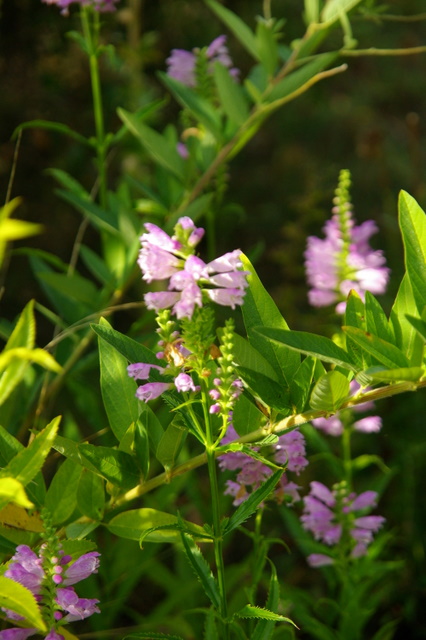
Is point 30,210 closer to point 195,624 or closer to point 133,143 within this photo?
point 133,143

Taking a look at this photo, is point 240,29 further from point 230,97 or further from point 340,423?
point 340,423

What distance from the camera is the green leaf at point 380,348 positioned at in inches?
25.5

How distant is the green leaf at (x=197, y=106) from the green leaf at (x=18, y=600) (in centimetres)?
77

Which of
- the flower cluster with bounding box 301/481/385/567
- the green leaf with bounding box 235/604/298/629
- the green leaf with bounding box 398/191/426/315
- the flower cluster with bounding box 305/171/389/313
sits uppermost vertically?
the green leaf with bounding box 398/191/426/315

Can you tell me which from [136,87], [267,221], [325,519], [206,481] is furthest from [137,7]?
[325,519]

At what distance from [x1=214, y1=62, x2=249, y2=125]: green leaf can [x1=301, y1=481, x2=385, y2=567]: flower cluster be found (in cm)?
52

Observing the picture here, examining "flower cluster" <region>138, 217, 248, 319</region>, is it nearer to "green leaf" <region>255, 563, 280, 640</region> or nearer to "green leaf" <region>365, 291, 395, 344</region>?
"green leaf" <region>365, 291, 395, 344</region>

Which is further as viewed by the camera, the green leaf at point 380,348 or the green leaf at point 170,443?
the green leaf at point 170,443

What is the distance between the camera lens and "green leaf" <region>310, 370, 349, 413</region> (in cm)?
68

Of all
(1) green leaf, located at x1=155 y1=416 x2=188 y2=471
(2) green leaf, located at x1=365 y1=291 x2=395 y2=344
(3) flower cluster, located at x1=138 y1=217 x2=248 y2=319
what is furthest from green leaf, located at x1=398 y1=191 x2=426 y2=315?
(1) green leaf, located at x1=155 y1=416 x2=188 y2=471

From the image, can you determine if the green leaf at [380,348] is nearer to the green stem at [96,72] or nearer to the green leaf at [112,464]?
the green leaf at [112,464]

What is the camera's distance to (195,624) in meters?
1.25

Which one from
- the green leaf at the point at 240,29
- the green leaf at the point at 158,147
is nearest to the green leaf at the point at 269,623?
the green leaf at the point at 158,147

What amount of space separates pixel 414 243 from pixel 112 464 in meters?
0.33
